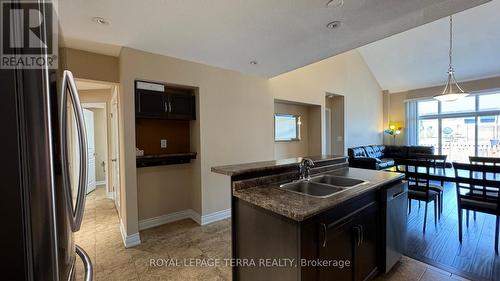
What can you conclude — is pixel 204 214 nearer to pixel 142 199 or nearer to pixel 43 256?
pixel 142 199

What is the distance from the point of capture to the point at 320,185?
1.95 meters

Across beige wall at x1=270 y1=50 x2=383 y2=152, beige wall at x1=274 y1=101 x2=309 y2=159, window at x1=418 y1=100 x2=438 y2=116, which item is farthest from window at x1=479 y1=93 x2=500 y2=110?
beige wall at x1=274 y1=101 x2=309 y2=159

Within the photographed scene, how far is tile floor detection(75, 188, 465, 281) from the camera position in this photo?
2.05m

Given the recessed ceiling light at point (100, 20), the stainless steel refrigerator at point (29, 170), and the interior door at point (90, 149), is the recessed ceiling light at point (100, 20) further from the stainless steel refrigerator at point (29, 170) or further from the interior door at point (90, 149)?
→ the interior door at point (90, 149)

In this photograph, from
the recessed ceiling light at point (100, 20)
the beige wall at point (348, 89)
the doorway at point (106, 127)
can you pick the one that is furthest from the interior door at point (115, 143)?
the beige wall at point (348, 89)

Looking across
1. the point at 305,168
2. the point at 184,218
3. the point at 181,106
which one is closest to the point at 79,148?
the point at 305,168

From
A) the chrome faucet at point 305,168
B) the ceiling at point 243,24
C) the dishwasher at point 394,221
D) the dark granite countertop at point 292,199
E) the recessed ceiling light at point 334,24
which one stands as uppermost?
the ceiling at point 243,24

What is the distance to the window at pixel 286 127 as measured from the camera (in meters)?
4.95

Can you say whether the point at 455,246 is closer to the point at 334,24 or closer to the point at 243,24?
the point at 334,24

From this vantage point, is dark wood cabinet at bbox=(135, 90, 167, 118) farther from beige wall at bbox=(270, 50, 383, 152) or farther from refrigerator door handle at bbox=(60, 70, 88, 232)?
beige wall at bbox=(270, 50, 383, 152)

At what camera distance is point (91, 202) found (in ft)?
14.2

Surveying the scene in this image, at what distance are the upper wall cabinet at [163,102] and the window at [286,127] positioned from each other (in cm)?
223

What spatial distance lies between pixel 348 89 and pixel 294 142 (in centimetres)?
261

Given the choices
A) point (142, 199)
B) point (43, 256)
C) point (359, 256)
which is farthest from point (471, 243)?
point (142, 199)
